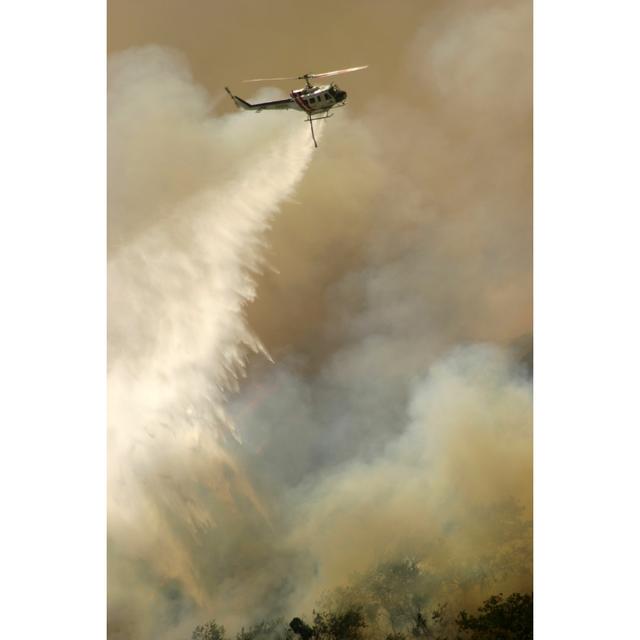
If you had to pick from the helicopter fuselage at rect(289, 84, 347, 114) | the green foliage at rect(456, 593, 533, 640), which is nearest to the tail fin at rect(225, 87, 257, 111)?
the helicopter fuselage at rect(289, 84, 347, 114)

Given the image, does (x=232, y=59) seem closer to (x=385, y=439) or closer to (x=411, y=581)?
(x=385, y=439)
